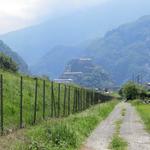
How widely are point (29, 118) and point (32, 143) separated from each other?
12.7 m

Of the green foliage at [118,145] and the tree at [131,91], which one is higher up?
the green foliage at [118,145]

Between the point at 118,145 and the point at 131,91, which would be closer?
the point at 118,145

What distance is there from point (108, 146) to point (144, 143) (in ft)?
5.89

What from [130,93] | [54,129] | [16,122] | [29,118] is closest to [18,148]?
[54,129]

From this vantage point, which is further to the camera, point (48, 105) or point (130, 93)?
point (130, 93)

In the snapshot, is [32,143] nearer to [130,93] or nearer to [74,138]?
[74,138]

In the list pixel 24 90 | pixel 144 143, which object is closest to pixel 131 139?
pixel 144 143

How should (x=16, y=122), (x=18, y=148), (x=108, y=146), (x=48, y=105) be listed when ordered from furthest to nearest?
1. (x=48, y=105)
2. (x=16, y=122)
3. (x=108, y=146)
4. (x=18, y=148)

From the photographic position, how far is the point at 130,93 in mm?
159125

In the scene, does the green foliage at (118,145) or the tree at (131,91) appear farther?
the tree at (131,91)

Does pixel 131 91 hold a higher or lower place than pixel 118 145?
lower

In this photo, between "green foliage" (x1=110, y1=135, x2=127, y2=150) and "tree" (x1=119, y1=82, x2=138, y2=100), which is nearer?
"green foliage" (x1=110, y1=135, x2=127, y2=150)

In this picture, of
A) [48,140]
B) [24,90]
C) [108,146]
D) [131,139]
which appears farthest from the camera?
[24,90]

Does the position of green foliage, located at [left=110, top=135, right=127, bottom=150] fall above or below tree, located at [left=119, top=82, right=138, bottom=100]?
above
